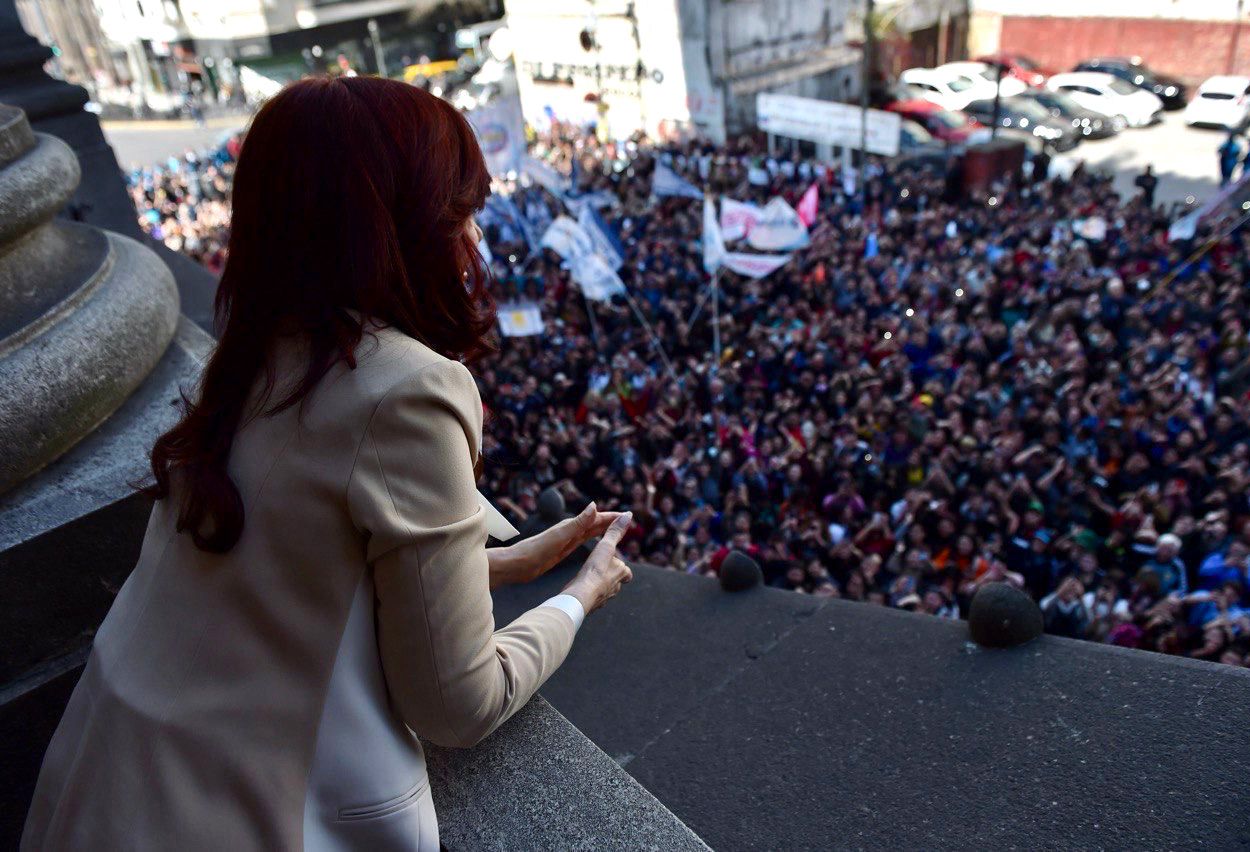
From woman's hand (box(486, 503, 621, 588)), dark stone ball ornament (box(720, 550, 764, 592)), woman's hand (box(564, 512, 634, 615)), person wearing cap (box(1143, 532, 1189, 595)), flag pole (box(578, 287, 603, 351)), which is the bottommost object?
flag pole (box(578, 287, 603, 351))

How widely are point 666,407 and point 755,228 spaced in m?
3.23

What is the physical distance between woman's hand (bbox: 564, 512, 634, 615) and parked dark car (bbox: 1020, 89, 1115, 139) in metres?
26.3

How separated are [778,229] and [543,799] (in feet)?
37.8

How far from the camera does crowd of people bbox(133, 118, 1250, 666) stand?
7547 mm

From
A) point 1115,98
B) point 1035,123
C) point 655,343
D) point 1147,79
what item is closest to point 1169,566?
point 655,343

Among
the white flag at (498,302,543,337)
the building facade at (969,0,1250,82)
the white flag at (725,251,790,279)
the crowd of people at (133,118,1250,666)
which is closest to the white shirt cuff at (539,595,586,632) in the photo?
the crowd of people at (133,118,1250,666)

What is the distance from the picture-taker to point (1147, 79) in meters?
27.1

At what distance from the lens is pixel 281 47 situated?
43.1 m

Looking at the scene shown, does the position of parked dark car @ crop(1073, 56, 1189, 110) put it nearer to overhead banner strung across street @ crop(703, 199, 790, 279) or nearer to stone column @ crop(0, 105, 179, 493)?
overhead banner strung across street @ crop(703, 199, 790, 279)

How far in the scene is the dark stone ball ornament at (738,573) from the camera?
397cm

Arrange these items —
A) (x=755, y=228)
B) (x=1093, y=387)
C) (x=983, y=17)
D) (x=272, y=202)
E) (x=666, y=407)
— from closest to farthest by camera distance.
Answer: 1. (x=272, y=202)
2. (x=1093, y=387)
3. (x=666, y=407)
4. (x=755, y=228)
5. (x=983, y=17)

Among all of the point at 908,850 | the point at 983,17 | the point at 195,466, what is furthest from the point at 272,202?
the point at 983,17

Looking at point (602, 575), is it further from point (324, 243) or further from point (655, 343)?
point (655, 343)

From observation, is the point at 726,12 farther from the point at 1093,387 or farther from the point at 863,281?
the point at 1093,387
